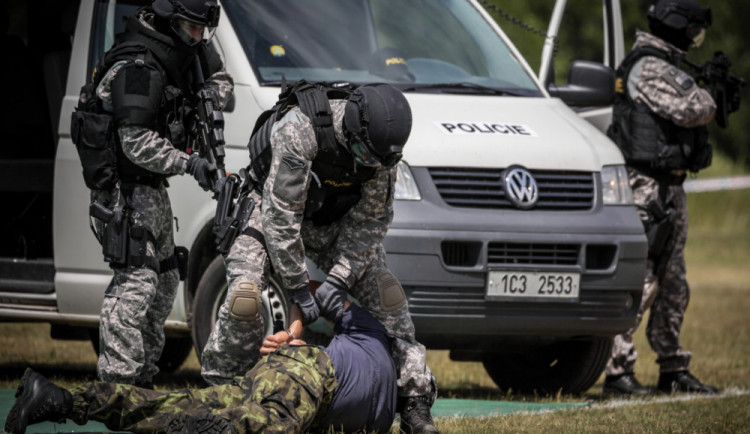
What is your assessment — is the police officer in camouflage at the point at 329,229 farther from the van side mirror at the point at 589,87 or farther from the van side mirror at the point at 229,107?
the van side mirror at the point at 589,87

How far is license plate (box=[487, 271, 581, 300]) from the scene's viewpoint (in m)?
6.71

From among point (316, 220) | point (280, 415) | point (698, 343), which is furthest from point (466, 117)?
point (698, 343)

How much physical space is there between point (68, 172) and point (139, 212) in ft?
4.08

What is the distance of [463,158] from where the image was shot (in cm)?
680

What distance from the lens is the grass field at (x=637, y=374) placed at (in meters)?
6.30

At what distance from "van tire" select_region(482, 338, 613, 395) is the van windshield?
156 centimetres

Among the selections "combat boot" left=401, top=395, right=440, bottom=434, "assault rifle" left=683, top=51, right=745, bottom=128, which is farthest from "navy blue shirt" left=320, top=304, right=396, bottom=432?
"assault rifle" left=683, top=51, right=745, bottom=128

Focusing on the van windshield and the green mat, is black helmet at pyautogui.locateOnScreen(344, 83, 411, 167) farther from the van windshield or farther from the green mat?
the green mat

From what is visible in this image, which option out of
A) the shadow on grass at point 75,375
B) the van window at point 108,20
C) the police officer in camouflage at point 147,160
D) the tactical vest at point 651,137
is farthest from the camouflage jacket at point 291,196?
the tactical vest at point 651,137

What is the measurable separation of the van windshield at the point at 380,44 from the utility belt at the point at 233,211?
115cm

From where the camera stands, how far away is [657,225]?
8086mm

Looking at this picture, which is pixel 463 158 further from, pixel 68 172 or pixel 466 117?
pixel 68 172

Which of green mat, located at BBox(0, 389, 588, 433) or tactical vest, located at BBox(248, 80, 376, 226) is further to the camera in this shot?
green mat, located at BBox(0, 389, 588, 433)

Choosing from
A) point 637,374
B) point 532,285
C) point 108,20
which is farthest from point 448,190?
point 637,374
